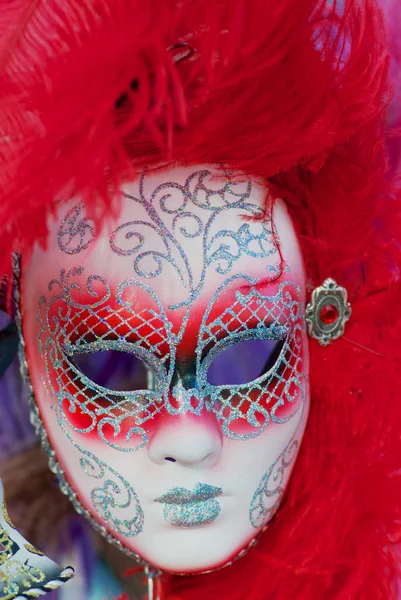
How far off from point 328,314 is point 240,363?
0.26 metres

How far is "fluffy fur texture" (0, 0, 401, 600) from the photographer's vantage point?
0.75 metres

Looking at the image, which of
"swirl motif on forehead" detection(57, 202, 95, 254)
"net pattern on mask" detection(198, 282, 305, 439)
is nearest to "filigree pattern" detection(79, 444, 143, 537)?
"net pattern on mask" detection(198, 282, 305, 439)

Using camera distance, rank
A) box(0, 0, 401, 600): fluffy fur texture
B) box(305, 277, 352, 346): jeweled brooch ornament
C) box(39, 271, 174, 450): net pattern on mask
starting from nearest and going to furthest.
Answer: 1. box(0, 0, 401, 600): fluffy fur texture
2. box(39, 271, 174, 450): net pattern on mask
3. box(305, 277, 352, 346): jeweled brooch ornament

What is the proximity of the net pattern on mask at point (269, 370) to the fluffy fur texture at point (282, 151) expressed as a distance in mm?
98

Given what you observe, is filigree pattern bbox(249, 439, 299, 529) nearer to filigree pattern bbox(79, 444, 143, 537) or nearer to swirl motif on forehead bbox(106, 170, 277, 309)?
filigree pattern bbox(79, 444, 143, 537)

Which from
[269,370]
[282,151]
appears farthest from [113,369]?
[282,151]

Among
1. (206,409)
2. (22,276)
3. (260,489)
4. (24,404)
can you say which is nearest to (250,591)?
(260,489)

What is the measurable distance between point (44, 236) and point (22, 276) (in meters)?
0.17

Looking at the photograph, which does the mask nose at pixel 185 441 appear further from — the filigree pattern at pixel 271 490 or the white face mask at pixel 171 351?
the filigree pattern at pixel 271 490

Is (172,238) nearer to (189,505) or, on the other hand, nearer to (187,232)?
(187,232)

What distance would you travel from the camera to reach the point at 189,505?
0.92 metres

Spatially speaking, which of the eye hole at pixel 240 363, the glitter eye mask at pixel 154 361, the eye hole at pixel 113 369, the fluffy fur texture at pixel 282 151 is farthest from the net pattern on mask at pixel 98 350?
the eye hole at pixel 240 363

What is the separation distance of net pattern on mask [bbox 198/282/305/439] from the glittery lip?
8 cm

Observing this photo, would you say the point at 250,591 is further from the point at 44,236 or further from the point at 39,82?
the point at 39,82
